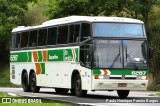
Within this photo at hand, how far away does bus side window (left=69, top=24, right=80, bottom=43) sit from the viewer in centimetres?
2670

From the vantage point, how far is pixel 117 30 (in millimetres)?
25828

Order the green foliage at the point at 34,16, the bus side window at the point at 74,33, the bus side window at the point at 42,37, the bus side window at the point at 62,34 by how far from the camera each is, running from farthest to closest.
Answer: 1. the green foliage at the point at 34,16
2. the bus side window at the point at 42,37
3. the bus side window at the point at 62,34
4. the bus side window at the point at 74,33

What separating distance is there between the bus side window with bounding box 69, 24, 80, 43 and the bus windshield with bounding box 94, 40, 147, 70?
1.80 m

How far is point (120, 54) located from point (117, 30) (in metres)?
1.30

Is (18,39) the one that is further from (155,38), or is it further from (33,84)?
(155,38)

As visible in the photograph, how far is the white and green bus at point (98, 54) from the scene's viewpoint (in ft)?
81.6

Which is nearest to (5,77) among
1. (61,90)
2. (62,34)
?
(61,90)

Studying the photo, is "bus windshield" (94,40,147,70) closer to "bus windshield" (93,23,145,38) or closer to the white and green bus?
the white and green bus

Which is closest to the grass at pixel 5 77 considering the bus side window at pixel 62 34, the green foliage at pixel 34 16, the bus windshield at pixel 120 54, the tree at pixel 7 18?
the tree at pixel 7 18

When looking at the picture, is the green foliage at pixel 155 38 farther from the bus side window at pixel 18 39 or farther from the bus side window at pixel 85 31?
the bus side window at pixel 85 31

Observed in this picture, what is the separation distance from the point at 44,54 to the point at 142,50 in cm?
687

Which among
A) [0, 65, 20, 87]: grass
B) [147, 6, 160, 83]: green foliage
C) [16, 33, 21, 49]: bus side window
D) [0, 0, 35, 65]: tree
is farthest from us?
[0, 65, 20, 87]: grass

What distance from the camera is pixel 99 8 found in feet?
139

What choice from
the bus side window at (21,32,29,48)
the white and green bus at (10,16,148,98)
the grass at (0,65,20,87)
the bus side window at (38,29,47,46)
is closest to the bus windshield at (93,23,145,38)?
the white and green bus at (10,16,148,98)
